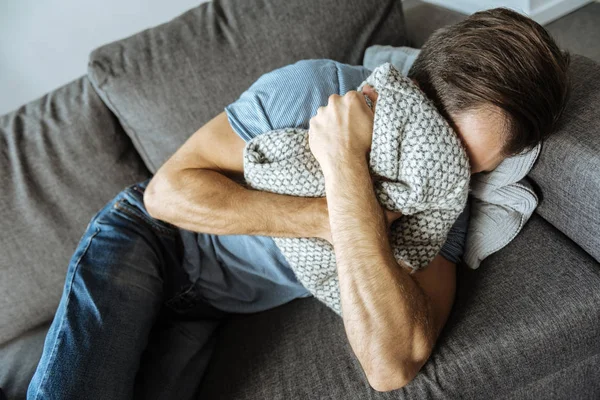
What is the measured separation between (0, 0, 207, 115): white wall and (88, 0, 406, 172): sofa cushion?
48 centimetres

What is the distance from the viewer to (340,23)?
1230 mm

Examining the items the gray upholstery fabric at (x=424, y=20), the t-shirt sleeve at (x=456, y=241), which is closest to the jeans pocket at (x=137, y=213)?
the t-shirt sleeve at (x=456, y=241)

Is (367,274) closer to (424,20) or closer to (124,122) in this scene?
(124,122)

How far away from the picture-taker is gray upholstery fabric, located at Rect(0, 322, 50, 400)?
1.04 m

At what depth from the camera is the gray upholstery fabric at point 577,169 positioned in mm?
842

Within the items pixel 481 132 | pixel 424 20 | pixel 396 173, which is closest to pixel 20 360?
pixel 396 173

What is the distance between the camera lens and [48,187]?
3.84ft

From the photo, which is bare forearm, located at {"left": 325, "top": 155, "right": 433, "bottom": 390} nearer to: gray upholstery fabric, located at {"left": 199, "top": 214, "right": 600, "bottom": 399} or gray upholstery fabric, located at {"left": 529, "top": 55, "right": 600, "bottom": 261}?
gray upholstery fabric, located at {"left": 199, "top": 214, "right": 600, "bottom": 399}

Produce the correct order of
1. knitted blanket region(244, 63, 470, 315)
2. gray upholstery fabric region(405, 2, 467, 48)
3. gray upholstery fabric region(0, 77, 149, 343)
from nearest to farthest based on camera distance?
knitted blanket region(244, 63, 470, 315) < gray upholstery fabric region(0, 77, 149, 343) < gray upholstery fabric region(405, 2, 467, 48)

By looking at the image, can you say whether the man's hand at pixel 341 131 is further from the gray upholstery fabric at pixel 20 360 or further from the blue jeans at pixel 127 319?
the gray upholstery fabric at pixel 20 360

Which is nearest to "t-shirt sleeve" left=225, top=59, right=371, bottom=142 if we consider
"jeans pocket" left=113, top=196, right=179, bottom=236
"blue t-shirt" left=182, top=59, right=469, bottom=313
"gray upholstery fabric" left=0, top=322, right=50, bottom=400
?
"blue t-shirt" left=182, top=59, right=469, bottom=313

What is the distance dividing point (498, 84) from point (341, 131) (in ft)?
0.99

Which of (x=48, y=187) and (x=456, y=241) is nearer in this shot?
(x=456, y=241)

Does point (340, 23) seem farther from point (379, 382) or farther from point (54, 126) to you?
point (379, 382)
